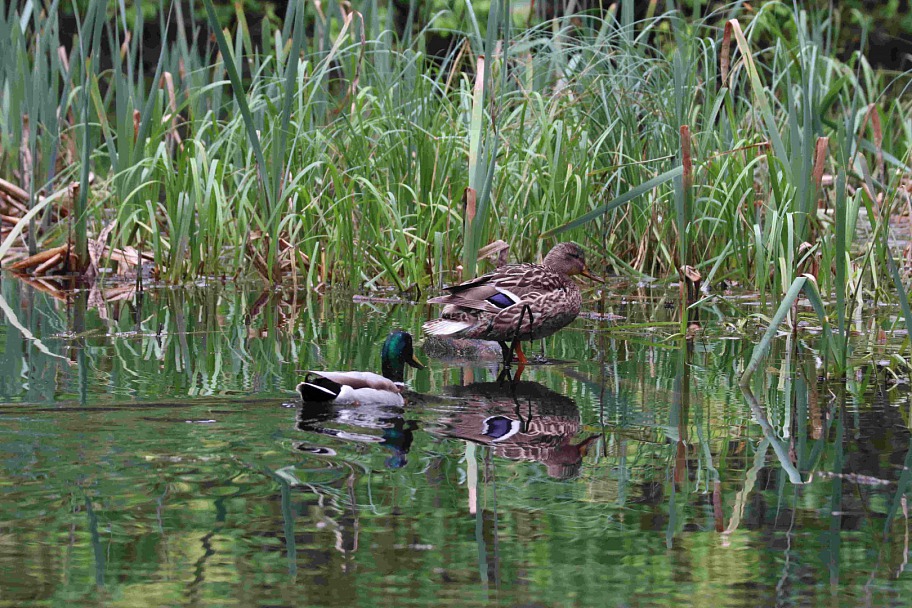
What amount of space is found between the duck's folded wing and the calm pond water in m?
0.12

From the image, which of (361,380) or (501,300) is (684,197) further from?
(361,380)

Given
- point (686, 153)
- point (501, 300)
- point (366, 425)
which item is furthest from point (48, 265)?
point (366, 425)

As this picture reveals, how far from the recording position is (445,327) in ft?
20.7

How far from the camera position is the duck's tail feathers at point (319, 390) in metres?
4.53

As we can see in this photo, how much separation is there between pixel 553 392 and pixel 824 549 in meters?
2.23

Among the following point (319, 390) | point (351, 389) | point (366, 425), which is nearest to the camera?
point (366, 425)

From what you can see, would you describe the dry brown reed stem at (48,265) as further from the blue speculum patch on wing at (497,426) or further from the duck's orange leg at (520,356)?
the blue speculum patch on wing at (497,426)

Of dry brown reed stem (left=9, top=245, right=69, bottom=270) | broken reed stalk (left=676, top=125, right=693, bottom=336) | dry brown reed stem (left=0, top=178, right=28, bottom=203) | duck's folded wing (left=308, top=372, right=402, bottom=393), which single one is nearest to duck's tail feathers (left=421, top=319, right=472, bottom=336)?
broken reed stalk (left=676, top=125, right=693, bottom=336)

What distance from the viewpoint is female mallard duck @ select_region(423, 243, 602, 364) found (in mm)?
6258

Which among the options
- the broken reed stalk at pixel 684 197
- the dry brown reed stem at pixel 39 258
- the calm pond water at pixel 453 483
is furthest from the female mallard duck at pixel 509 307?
the dry brown reed stem at pixel 39 258

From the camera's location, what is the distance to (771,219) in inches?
278

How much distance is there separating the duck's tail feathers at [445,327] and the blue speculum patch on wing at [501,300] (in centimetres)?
16

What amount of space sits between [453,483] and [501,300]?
2.79m

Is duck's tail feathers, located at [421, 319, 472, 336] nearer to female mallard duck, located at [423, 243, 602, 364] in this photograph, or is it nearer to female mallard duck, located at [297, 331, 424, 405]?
female mallard duck, located at [423, 243, 602, 364]
